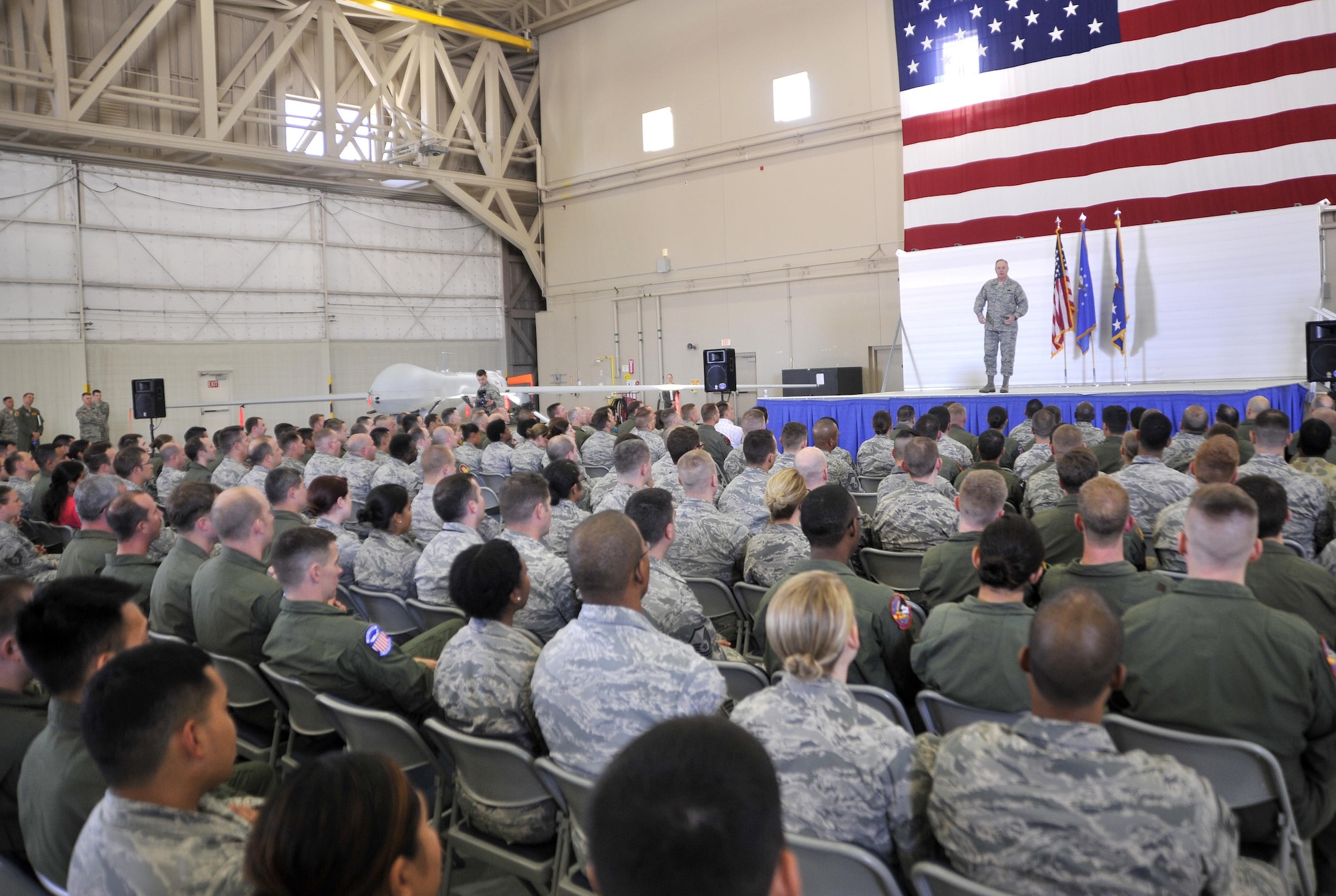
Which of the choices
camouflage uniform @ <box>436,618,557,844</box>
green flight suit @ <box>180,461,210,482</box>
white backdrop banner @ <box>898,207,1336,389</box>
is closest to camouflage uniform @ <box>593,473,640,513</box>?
camouflage uniform @ <box>436,618,557,844</box>

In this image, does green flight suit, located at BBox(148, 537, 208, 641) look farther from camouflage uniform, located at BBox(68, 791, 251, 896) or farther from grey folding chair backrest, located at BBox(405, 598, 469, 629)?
camouflage uniform, located at BBox(68, 791, 251, 896)

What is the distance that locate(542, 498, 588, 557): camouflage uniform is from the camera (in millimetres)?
4766

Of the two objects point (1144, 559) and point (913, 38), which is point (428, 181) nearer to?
point (913, 38)

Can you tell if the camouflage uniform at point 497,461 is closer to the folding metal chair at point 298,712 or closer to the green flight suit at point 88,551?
the green flight suit at point 88,551

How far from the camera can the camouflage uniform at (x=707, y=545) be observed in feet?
14.5

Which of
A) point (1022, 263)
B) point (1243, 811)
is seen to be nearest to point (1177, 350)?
point (1022, 263)

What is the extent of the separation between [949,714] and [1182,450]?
449cm

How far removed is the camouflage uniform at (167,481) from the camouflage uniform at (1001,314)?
888 cm

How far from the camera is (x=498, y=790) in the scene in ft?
8.21

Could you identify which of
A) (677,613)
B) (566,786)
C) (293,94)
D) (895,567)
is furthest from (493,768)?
(293,94)

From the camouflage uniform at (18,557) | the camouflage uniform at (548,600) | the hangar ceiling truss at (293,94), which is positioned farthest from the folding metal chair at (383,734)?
the hangar ceiling truss at (293,94)

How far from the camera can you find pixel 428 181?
65.1 feet

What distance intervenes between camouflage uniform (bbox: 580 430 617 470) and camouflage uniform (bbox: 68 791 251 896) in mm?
7093

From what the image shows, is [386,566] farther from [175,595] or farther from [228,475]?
[228,475]
